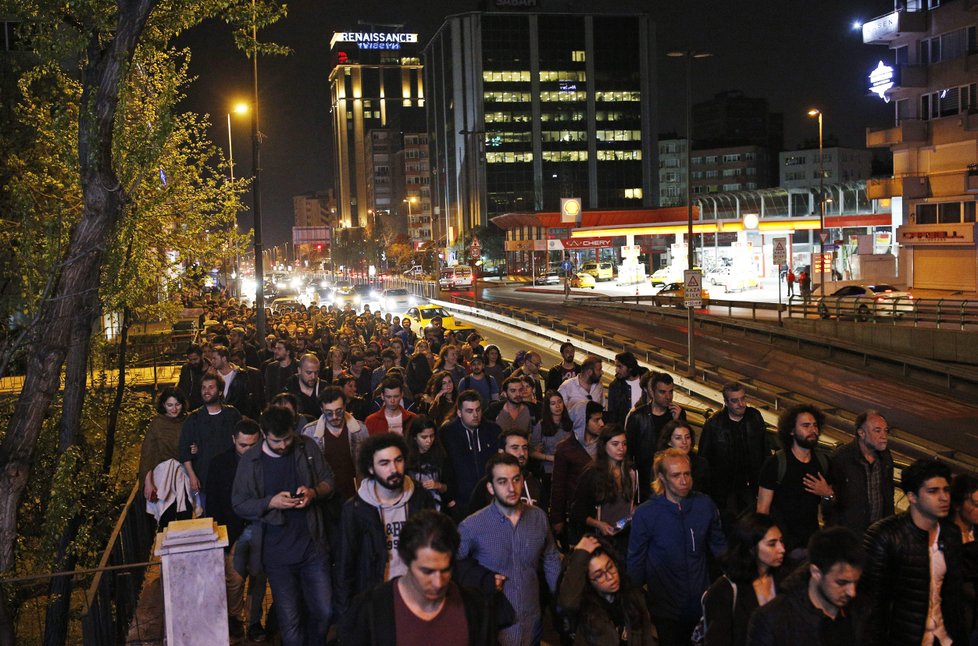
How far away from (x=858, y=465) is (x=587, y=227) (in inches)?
2639

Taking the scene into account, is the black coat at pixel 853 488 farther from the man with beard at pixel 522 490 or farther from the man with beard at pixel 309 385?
the man with beard at pixel 309 385

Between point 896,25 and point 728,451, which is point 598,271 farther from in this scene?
point 728,451

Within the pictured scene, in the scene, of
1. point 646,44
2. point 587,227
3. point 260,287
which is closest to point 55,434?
point 260,287

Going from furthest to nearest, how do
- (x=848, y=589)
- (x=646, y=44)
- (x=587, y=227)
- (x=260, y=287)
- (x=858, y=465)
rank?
(x=646, y=44) → (x=587, y=227) → (x=260, y=287) → (x=858, y=465) → (x=848, y=589)

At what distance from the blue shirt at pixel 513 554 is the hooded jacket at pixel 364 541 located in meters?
0.61

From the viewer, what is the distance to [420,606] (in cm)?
381

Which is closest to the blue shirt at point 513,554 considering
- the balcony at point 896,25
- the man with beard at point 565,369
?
the man with beard at point 565,369

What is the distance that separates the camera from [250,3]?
1005 centimetres

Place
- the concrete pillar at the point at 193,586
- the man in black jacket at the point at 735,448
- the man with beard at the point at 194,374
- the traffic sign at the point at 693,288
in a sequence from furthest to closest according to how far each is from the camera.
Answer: the traffic sign at the point at 693,288 → the man with beard at the point at 194,374 → the man in black jacket at the point at 735,448 → the concrete pillar at the point at 193,586

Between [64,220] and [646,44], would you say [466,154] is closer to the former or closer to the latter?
[646,44]

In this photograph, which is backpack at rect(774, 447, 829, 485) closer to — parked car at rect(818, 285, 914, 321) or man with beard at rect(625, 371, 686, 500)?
man with beard at rect(625, 371, 686, 500)

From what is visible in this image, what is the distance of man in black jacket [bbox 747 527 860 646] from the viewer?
14.0ft

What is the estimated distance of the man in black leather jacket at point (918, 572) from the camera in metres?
5.25

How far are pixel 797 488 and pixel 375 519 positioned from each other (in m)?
3.01
